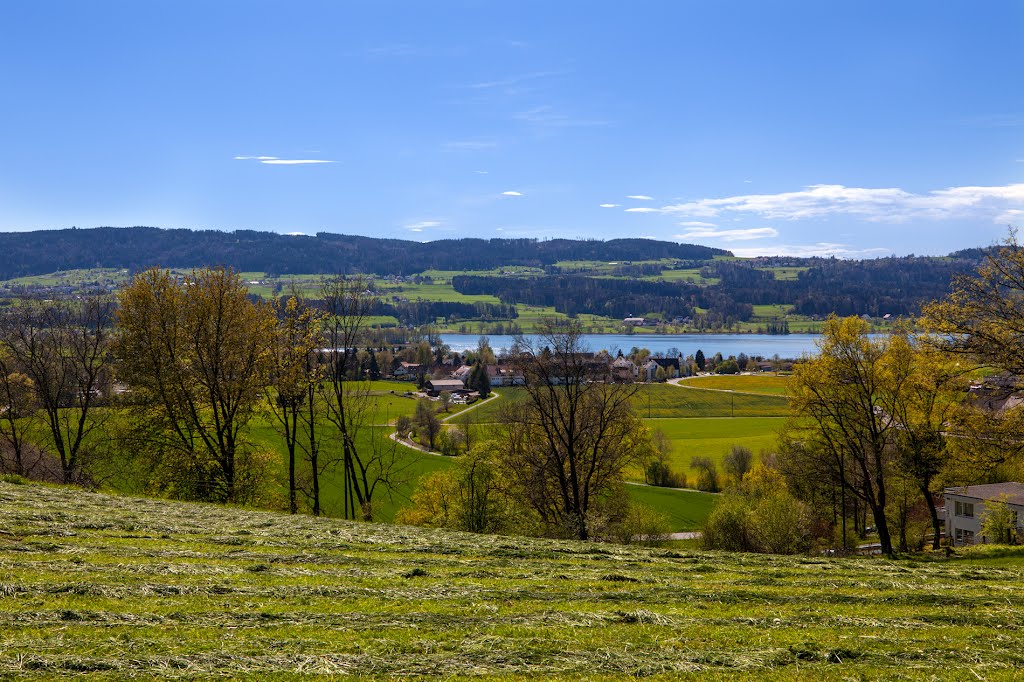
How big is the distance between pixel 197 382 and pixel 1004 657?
25.3m

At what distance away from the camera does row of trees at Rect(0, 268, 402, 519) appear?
25.2 meters

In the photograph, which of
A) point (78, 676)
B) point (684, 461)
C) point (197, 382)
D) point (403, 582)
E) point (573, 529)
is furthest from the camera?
point (684, 461)

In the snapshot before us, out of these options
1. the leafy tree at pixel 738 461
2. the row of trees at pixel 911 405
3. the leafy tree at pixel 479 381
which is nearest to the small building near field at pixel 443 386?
the leafy tree at pixel 479 381

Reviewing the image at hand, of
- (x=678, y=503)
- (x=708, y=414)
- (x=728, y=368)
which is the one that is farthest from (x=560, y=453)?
(x=728, y=368)

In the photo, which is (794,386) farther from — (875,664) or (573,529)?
(875,664)

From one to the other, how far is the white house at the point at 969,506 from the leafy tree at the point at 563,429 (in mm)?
18539

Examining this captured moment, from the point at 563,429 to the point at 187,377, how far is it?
14859mm

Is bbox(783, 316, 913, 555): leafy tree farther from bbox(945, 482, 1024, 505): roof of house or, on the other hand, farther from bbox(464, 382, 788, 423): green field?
bbox(464, 382, 788, 423): green field

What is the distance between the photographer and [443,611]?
7.78m

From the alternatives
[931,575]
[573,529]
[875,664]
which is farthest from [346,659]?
[573,529]

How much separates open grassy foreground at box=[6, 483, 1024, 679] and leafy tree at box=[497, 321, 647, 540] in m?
13.8

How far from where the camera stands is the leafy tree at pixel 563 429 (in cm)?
2717

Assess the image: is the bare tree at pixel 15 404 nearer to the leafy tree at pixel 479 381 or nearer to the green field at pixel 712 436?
the green field at pixel 712 436

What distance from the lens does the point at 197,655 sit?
566 cm
